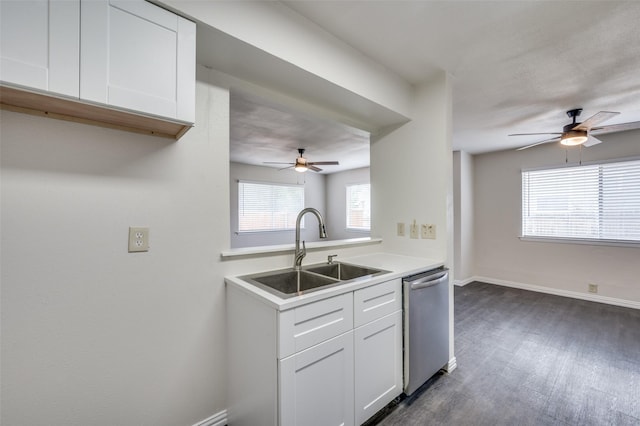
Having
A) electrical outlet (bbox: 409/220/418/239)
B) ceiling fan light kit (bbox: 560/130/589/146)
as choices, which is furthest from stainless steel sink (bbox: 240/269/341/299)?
ceiling fan light kit (bbox: 560/130/589/146)

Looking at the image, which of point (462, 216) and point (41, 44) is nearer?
point (41, 44)

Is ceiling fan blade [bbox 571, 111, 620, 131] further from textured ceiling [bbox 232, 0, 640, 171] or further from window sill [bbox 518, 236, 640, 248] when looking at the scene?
window sill [bbox 518, 236, 640, 248]

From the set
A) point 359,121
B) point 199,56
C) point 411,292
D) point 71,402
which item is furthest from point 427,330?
point 199,56

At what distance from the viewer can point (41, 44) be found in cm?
89

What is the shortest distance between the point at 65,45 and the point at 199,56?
0.65 meters

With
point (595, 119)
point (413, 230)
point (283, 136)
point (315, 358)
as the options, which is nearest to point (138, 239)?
point (315, 358)

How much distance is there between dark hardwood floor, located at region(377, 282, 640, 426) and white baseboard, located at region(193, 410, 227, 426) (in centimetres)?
96

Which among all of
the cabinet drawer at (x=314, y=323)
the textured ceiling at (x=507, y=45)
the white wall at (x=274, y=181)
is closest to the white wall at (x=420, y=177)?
the textured ceiling at (x=507, y=45)

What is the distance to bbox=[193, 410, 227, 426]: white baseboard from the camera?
5.03ft

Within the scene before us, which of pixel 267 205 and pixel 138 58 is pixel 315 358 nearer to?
pixel 138 58

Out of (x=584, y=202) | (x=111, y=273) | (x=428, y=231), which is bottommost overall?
(x=111, y=273)

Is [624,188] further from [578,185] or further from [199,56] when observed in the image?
[199,56]

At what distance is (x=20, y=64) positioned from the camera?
2.80ft

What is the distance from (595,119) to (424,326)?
8.55 feet
